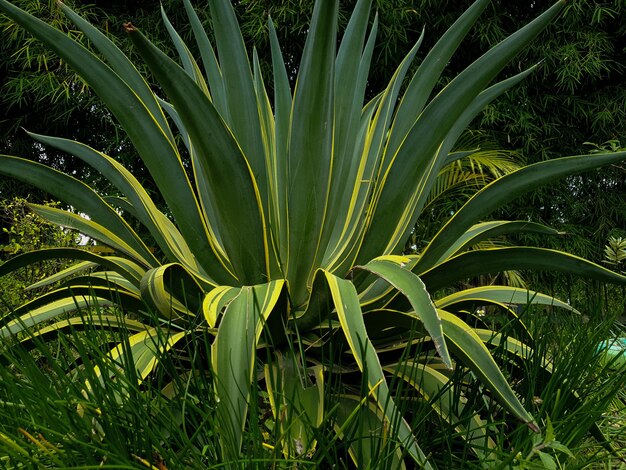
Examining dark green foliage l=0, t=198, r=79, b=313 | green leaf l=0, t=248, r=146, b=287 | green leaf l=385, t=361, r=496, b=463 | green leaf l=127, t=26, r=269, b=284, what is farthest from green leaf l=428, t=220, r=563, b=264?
dark green foliage l=0, t=198, r=79, b=313

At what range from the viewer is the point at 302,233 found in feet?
4.79

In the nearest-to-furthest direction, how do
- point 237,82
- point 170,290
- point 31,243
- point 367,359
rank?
point 367,359
point 170,290
point 237,82
point 31,243

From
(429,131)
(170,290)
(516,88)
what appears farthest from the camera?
(516,88)

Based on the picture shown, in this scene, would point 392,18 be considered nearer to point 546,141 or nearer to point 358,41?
point 546,141

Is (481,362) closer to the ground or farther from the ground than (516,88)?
closer to the ground

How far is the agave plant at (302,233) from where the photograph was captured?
1.14m

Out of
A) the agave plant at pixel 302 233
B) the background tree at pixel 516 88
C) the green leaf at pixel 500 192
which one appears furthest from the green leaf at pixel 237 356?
the background tree at pixel 516 88

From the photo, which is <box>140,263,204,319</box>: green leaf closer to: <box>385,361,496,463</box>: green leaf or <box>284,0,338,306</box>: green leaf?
<box>284,0,338,306</box>: green leaf

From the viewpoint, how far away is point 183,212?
1.46 meters

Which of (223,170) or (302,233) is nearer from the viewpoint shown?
(223,170)

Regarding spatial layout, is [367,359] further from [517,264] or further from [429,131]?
[429,131]

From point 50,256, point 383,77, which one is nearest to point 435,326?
point 50,256

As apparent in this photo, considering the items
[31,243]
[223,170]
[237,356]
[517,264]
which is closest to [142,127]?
[223,170]

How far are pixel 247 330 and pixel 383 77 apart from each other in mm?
4242
